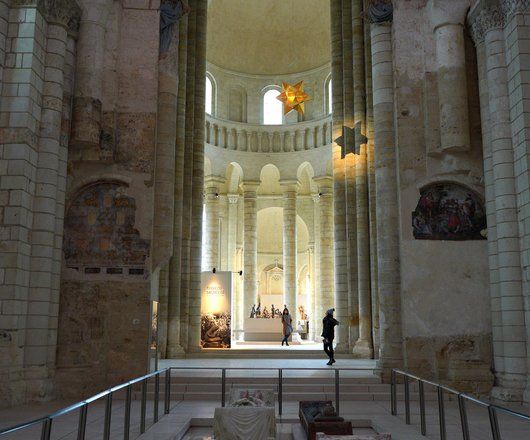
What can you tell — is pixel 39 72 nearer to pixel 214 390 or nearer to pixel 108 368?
pixel 108 368

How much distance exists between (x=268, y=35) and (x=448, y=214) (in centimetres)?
2658

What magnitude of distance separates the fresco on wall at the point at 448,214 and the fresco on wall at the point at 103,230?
6.37 meters

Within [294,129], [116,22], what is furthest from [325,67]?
[116,22]

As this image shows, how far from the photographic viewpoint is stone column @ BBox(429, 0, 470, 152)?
45.1 ft

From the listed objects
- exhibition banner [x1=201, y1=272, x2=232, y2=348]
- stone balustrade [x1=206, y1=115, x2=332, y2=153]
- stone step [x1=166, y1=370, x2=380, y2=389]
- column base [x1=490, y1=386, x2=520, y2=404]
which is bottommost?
column base [x1=490, y1=386, x2=520, y2=404]

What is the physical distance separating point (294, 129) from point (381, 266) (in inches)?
928

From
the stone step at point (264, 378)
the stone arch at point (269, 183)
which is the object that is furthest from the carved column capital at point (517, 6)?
the stone arch at point (269, 183)

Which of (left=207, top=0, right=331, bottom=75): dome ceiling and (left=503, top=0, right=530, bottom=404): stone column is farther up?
(left=207, top=0, right=331, bottom=75): dome ceiling

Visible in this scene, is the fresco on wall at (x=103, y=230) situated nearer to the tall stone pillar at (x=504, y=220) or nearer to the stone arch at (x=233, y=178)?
the tall stone pillar at (x=504, y=220)

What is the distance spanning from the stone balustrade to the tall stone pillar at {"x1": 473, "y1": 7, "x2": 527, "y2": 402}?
895 inches

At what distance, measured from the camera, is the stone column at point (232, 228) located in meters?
41.0

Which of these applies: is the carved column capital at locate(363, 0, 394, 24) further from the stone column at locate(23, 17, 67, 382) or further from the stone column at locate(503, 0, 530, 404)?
the stone column at locate(23, 17, 67, 382)

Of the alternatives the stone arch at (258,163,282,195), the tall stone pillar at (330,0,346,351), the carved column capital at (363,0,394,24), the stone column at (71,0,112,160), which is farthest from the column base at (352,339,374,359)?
the stone arch at (258,163,282,195)

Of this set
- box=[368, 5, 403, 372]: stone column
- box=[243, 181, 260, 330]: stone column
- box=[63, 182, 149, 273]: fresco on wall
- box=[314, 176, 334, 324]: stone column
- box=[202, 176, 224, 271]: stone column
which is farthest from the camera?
box=[243, 181, 260, 330]: stone column
